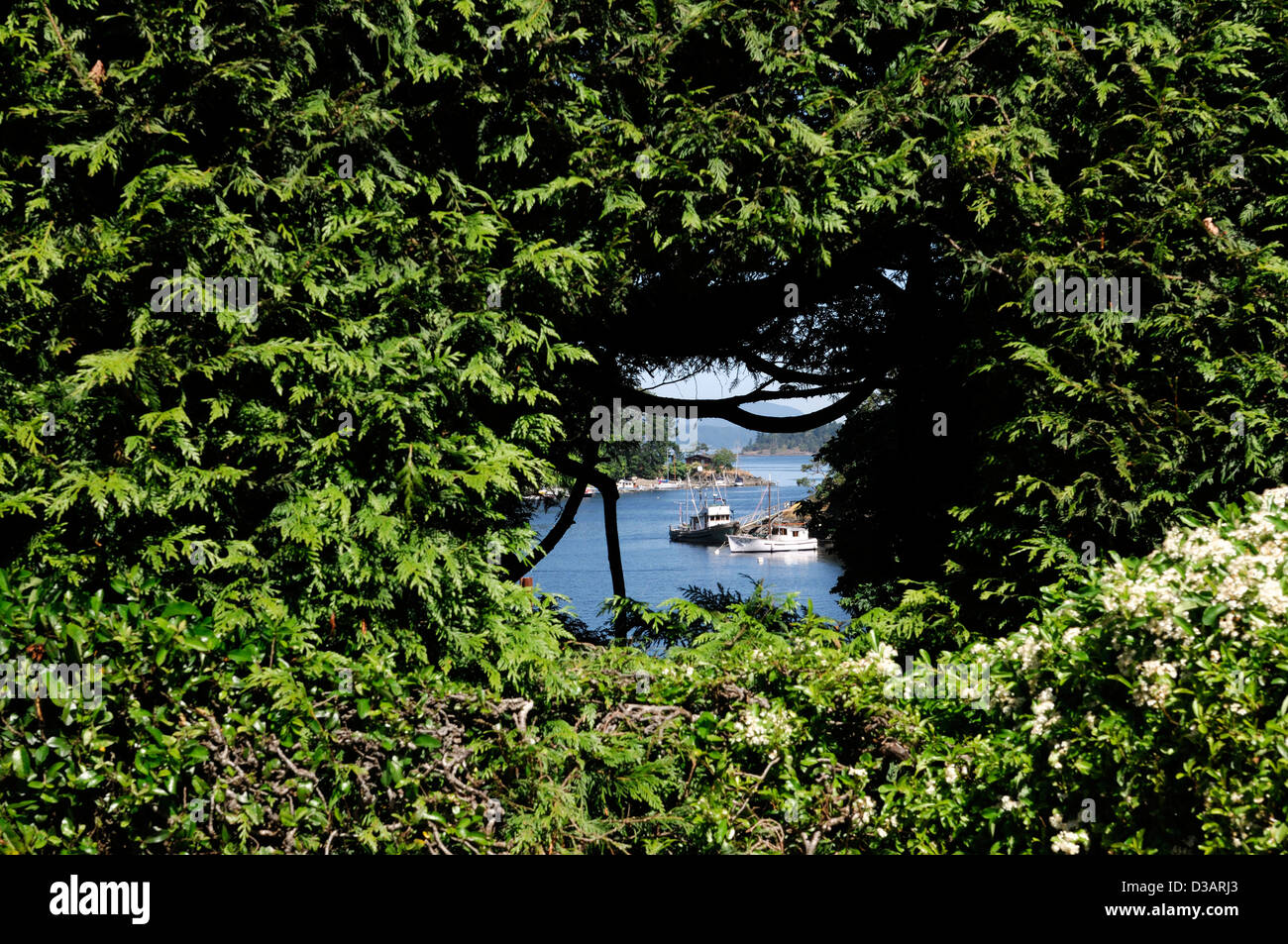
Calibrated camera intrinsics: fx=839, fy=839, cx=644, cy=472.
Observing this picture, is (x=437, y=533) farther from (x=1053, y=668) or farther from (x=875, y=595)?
(x=875, y=595)

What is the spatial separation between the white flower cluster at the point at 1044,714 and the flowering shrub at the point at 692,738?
0.02 meters

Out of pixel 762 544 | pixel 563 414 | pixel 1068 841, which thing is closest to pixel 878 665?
pixel 1068 841

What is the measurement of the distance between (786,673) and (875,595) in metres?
2.58

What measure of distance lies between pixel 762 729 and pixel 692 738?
1.11ft

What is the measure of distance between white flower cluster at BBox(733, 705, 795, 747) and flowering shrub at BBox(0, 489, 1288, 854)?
0.06 ft

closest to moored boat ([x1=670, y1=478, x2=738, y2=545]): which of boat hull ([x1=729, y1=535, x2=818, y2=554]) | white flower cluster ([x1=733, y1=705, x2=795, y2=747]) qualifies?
boat hull ([x1=729, y1=535, x2=818, y2=554])

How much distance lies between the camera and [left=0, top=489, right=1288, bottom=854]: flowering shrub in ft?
8.70

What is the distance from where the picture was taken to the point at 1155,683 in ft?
8.63

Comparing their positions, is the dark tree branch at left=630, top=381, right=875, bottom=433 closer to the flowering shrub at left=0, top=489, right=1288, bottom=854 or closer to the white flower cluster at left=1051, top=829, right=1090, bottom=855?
the flowering shrub at left=0, top=489, right=1288, bottom=854

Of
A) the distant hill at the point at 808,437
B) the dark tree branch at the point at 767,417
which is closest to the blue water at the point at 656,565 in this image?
the distant hill at the point at 808,437

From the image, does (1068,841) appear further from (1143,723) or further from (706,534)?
(706,534)

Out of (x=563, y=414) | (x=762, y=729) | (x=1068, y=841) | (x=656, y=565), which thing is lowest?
(x=656, y=565)

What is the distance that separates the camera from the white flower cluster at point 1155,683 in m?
2.60

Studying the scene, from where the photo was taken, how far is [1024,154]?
445 cm
